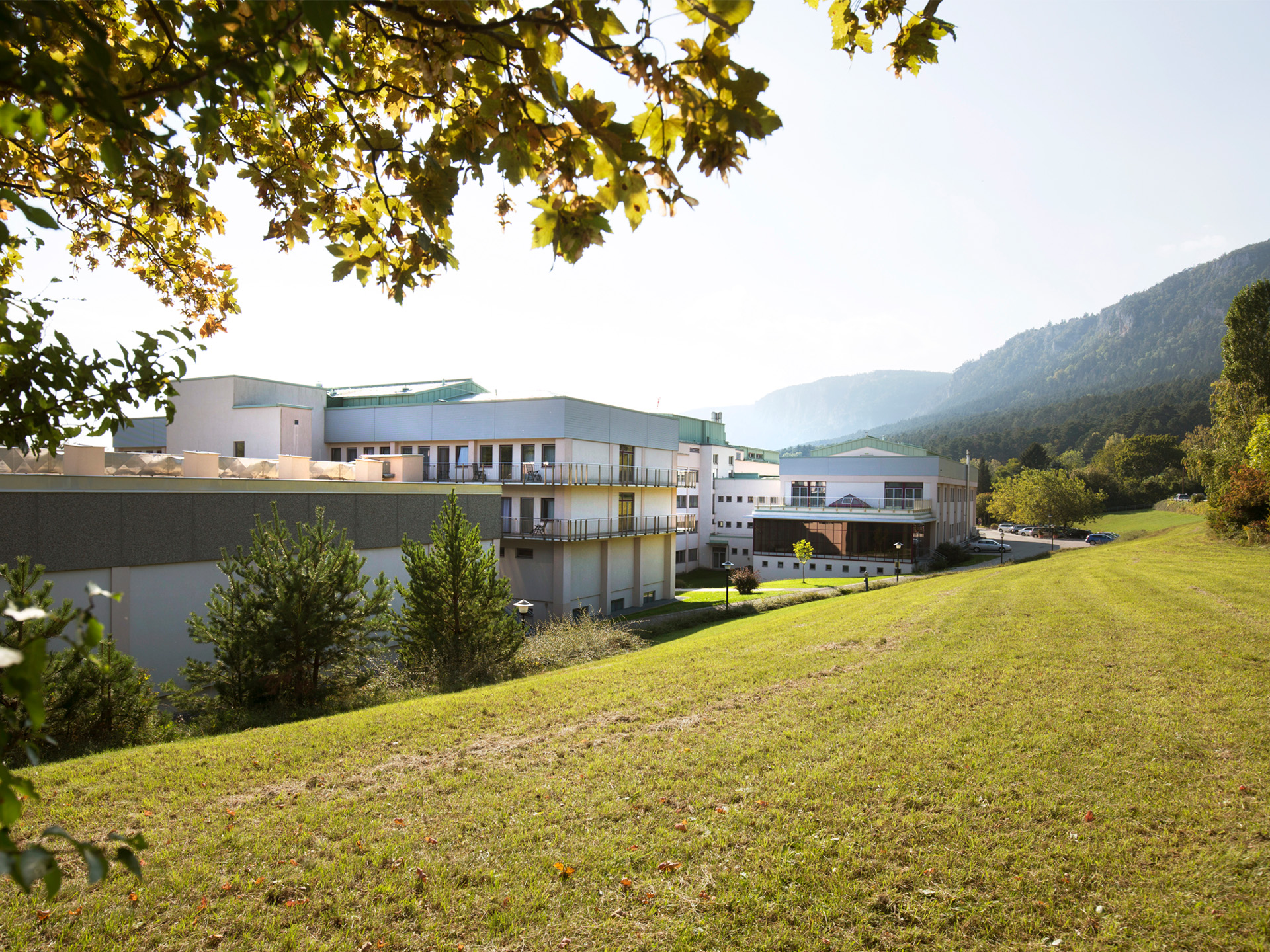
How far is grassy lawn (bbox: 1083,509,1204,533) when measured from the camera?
69.9 meters

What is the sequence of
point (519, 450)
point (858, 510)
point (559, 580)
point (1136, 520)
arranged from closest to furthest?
point (559, 580)
point (519, 450)
point (858, 510)
point (1136, 520)

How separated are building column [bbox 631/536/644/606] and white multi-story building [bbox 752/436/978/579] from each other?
1778 cm

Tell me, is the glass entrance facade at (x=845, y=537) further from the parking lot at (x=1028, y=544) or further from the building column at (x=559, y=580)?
the building column at (x=559, y=580)

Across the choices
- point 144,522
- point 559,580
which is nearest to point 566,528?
point 559,580

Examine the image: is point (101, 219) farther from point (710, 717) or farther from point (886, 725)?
point (886, 725)

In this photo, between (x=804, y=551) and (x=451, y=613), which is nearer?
(x=451, y=613)

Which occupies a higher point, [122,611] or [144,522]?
[144,522]

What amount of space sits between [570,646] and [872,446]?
44501mm

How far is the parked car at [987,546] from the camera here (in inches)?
2244

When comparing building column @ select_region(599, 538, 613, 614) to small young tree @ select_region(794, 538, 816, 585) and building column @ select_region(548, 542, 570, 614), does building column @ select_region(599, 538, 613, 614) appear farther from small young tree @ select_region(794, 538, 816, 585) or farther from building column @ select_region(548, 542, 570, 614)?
small young tree @ select_region(794, 538, 816, 585)

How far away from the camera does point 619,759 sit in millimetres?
7371

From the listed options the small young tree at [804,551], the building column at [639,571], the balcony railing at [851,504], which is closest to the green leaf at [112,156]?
the building column at [639,571]

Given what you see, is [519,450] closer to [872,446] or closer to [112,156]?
[112,156]

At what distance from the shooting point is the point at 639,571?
37.1 metres
